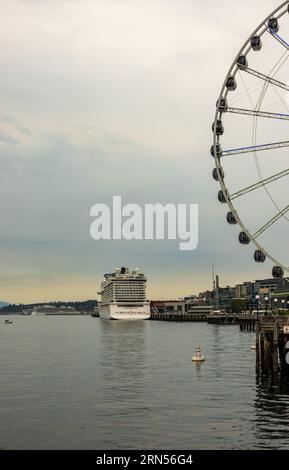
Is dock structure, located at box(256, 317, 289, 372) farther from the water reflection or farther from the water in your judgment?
the water

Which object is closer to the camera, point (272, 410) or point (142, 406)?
point (272, 410)

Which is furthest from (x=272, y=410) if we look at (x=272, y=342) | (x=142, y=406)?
(x=272, y=342)

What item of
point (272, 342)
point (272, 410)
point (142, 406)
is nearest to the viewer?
point (272, 410)

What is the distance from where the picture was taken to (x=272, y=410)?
130ft

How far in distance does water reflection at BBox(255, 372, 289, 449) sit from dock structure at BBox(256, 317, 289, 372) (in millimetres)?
946

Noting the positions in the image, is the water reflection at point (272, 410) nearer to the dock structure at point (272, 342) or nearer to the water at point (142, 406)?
the water at point (142, 406)

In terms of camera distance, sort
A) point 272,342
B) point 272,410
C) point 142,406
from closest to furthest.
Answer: point 272,410 < point 142,406 < point 272,342

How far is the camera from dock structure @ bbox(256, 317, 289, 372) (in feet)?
170

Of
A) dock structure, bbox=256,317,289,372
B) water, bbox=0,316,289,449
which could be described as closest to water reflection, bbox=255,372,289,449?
water, bbox=0,316,289,449

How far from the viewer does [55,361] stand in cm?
7375

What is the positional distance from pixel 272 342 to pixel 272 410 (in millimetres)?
13831

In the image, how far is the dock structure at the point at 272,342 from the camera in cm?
5178

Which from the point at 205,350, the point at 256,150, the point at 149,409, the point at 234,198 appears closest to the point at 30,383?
the point at 149,409

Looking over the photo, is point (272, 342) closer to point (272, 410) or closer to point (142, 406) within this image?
point (272, 410)
